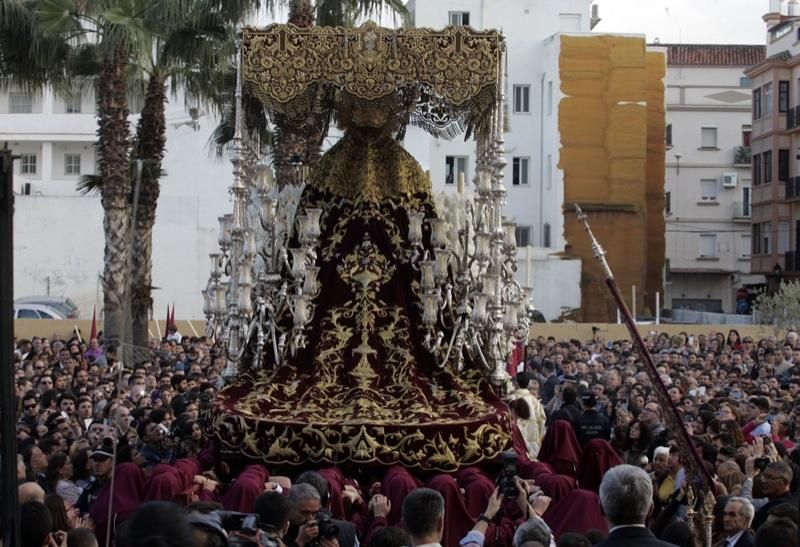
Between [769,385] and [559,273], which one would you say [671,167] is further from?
[769,385]

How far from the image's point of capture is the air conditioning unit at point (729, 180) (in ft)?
177

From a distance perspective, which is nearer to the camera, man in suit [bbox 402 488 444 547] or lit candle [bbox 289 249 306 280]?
man in suit [bbox 402 488 444 547]

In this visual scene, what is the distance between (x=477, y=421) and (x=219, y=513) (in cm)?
578

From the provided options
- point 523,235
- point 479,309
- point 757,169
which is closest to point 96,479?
point 479,309

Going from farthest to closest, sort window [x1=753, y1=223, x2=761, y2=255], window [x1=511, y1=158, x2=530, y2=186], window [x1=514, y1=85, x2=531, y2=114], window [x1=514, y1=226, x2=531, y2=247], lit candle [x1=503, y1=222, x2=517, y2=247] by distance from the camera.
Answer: window [x1=753, y1=223, x2=761, y2=255] < window [x1=514, y1=226, x2=531, y2=247] < window [x1=511, y1=158, x2=530, y2=186] < window [x1=514, y1=85, x2=531, y2=114] < lit candle [x1=503, y1=222, x2=517, y2=247]

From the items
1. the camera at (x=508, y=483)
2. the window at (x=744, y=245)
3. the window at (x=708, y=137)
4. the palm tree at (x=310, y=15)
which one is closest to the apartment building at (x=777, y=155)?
the window at (x=744, y=245)

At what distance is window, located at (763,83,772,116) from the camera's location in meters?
48.5

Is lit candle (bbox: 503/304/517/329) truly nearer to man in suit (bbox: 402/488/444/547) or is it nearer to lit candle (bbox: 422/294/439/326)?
lit candle (bbox: 422/294/439/326)

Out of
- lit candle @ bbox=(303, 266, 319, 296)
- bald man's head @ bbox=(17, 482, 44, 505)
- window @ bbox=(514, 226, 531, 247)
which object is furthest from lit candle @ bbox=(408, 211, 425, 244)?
window @ bbox=(514, 226, 531, 247)

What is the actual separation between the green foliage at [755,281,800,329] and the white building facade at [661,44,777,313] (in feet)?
59.3

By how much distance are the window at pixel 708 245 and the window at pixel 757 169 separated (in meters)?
4.04

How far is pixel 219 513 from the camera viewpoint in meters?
4.57

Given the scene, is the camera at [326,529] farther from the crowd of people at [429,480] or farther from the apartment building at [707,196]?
the apartment building at [707,196]

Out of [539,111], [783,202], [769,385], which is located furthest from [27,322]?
[783,202]
